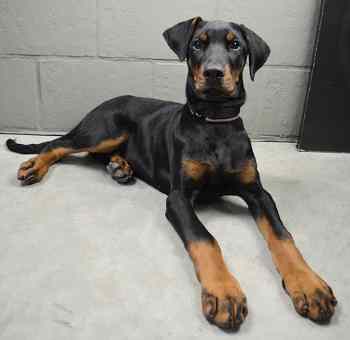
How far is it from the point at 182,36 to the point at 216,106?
0.41 m

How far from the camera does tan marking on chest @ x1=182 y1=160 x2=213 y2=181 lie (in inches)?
93.8

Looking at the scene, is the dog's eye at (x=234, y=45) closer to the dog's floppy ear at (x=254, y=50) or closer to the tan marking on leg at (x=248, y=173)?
the dog's floppy ear at (x=254, y=50)

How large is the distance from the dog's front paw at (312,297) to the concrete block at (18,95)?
2.68 meters

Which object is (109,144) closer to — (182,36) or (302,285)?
(182,36)

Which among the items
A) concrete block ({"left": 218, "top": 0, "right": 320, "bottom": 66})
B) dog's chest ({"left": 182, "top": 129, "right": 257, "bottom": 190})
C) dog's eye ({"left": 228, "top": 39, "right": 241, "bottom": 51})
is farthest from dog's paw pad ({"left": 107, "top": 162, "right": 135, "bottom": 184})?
concrete block ({"left": 218, "top": 0, "right": 320, "bottom": 66})

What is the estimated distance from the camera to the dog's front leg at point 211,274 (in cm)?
168

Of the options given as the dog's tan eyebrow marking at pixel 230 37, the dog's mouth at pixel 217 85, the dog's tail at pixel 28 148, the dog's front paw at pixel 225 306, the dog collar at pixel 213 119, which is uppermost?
the dog's tan eyebrow marking at pixel 230 37

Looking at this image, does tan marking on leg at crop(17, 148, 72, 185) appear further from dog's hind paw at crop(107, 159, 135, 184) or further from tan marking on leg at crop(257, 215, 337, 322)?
tan marking on leg at crop(257, 215, 337, 322)

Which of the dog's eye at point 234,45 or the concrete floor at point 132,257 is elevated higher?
the dog's eye at point 234,45

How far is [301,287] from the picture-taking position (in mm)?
1785

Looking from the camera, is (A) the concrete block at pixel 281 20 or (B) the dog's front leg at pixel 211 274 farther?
(A) the concrete block at pixel 281 20

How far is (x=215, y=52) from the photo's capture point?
2.27 meters

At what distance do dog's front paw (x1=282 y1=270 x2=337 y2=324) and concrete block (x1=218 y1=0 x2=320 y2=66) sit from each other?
2.25 m

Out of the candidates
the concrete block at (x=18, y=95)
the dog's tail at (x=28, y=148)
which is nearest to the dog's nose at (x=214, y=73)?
the dog's tail at (x=28, y=148)
